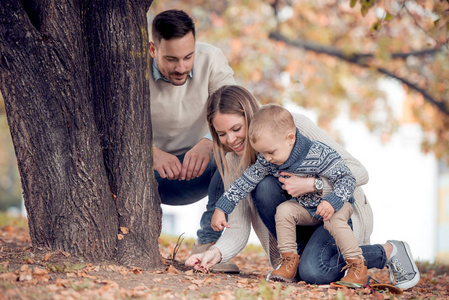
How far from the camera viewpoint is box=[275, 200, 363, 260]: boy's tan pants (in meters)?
3.09

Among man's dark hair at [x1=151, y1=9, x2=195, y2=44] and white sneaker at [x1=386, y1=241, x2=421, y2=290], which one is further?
man's dark hair at [x1=151, y1=9, x2=195, y2=44]

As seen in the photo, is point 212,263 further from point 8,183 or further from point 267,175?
point 8,183

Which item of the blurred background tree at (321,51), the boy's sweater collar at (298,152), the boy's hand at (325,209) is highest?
the blurred background tree at (321,51)

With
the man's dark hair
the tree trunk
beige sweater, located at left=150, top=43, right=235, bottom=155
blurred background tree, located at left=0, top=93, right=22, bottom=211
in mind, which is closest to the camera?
the tree trunk

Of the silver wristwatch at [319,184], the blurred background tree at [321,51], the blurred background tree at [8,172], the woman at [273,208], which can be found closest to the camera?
the silver wristwatch at [319,184]

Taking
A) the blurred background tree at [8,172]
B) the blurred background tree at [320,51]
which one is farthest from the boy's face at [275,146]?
the blurred background tree at [8,172]

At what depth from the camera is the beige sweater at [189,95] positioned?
3.91 meters

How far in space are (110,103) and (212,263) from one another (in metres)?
1.25

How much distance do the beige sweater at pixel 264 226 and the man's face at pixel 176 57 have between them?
705mm

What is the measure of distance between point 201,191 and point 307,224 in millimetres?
1176

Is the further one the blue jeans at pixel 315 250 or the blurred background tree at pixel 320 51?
the blurred background tree at pixel 320 51

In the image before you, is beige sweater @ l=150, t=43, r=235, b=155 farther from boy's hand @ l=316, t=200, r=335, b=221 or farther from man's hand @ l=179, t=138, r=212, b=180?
boy's hand @ l=316, t=200, r=335, b=221

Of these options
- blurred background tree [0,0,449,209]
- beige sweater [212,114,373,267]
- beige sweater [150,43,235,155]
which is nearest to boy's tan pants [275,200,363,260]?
beige sweater [212,114,373,267]

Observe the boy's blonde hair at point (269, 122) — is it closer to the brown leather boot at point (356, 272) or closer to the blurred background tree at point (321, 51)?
the brown leather boot at point (356, 272)
